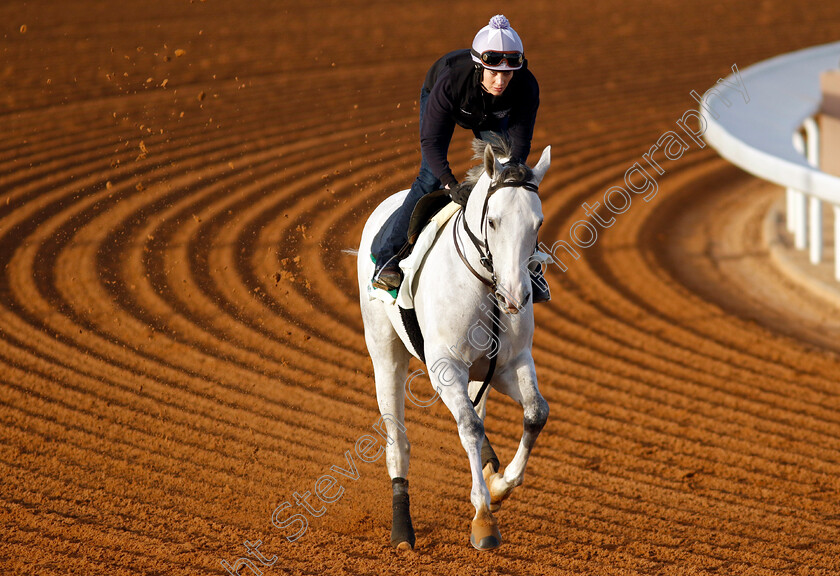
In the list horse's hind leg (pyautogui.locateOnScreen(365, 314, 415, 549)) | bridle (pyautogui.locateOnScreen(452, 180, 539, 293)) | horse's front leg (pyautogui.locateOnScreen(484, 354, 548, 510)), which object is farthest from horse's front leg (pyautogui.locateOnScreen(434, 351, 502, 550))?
horse's hind leg (pyautogui.locateOnScreen(365, 314, 415, 549))

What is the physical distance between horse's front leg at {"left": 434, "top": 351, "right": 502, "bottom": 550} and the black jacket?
0.98 metres

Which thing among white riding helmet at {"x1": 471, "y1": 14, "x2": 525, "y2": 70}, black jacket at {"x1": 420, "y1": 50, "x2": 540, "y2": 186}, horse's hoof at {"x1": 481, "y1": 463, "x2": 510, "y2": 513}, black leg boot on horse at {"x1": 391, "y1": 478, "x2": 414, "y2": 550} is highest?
white riding helmet at {"x1": 471, "y1": 14, "x2": 525, "y2": 70}

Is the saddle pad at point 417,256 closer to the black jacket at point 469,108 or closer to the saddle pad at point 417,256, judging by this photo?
the saddle pad at point 417,256

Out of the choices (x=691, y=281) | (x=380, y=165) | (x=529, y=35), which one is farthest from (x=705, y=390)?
(x=529, y=35)

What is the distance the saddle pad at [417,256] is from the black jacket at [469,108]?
18 centimetres

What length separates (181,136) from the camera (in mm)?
13672

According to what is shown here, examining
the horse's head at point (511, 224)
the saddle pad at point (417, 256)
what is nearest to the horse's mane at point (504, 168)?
the horse's head at point (511, 224)

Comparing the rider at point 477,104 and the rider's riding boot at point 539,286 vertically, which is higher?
the rider at point 477,104

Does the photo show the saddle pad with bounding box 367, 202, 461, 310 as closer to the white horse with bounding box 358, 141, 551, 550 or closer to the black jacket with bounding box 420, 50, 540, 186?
the white horse with bounding box 358, 141, 551, 550

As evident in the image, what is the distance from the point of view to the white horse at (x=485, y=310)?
3875 millimetres

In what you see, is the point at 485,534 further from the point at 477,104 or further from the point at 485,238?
the point at 477,104

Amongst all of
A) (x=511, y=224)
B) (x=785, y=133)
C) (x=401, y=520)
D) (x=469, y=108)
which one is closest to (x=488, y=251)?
(x=511, y=224)

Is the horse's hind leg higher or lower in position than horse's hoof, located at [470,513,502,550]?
higher

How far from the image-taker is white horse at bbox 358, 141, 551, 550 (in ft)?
12.7
